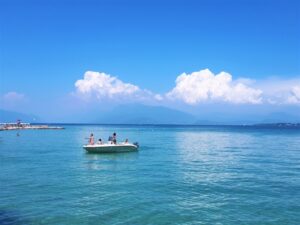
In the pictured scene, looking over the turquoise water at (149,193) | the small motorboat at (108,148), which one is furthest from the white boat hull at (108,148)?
the turquoise water at (149,193)

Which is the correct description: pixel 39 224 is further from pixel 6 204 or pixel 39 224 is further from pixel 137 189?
pixel 137 189

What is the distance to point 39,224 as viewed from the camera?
1780 centimetres

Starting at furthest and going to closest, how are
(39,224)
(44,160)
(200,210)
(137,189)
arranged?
(44,160) < (137,189) < (200,210) < (39,224)

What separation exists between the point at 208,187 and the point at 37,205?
11.8 metres

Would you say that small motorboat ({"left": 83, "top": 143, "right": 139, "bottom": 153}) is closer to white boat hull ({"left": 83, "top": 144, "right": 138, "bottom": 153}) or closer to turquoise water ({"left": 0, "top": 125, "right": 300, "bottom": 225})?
white boat hull ({"left": 83, "top": 144, "right": 138, "bottom": 153})

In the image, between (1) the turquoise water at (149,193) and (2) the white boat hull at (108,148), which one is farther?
(2) the white boat hull at (108,148)

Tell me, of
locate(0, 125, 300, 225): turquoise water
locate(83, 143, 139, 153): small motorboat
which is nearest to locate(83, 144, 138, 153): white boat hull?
locate(83, 143, 139, 153): small motorboat

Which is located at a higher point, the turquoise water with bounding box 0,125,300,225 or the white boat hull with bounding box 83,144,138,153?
the white boat hull with bounding box 83,144,138,153

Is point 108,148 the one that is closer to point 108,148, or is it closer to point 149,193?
point 108,148

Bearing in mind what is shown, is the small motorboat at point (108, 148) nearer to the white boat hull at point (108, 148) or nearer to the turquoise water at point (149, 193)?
the white boat hull at point (108, 148)

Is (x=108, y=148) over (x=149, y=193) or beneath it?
over

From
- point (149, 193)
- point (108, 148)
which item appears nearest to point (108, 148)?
point (108, 148)

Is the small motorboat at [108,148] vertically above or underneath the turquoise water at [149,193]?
above

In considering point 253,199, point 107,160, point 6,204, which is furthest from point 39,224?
point 107,160
